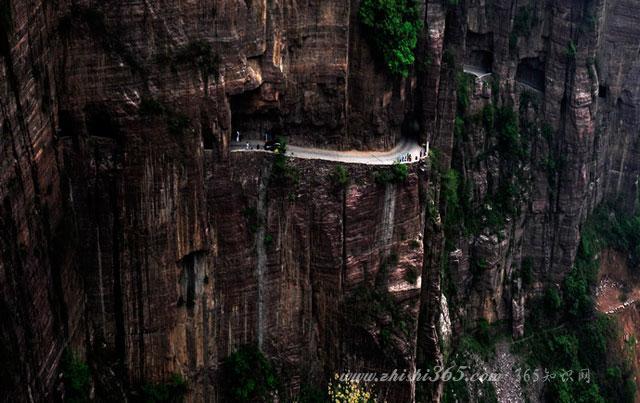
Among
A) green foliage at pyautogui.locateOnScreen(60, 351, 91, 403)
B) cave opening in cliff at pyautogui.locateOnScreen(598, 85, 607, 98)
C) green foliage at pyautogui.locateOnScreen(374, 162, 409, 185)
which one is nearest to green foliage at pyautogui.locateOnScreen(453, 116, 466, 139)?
green foliage at pyautogui.locateOnScreen(374, 162, 409, 185)

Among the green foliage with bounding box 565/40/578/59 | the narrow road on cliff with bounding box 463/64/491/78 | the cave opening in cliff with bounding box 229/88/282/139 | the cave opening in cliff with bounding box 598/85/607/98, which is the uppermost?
the cave opening in cliff with bounding box 229/88/282/139

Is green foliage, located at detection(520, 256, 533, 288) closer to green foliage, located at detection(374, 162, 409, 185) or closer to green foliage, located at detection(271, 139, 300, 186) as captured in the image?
green foliage, located at detection(374, 162, 409, 185)

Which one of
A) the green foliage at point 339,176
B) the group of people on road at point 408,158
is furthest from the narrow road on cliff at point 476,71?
the green foliage at point 339,176

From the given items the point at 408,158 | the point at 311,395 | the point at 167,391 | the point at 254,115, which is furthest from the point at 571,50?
the point at 167,391

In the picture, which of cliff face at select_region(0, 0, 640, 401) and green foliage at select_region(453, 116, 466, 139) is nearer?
cliff face at select_region(0, 0, 640, 401)

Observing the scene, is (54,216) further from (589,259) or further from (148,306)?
(589,259)

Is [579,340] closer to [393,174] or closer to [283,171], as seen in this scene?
[393,174]
